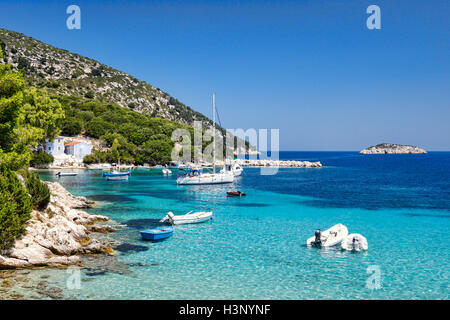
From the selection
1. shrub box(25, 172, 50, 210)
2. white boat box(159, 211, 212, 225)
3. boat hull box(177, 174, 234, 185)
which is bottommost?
white boat box(159, 211, 212, 225)

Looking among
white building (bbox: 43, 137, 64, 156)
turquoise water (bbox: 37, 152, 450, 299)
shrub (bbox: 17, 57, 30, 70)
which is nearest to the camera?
turquoise water (bbox: 37, 152, 450, 299)

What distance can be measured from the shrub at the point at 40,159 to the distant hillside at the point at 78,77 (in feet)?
156

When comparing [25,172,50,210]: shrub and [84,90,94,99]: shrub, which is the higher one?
[84,90,94,99]: shrub

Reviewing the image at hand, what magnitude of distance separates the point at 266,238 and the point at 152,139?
264 ft

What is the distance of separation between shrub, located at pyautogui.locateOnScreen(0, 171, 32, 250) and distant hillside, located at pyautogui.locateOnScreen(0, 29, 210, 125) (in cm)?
11403

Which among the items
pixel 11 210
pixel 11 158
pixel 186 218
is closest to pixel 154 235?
pixel 186 218

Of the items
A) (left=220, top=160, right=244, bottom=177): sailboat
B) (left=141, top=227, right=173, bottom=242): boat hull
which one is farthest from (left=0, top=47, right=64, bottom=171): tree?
(left=220, top=160, right=244, bottom=177): sailboat

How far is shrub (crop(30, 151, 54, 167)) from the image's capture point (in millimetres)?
78062

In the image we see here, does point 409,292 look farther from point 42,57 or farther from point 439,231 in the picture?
point 42,57

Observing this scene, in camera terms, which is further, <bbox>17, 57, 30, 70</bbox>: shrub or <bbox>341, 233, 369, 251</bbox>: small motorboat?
<bbox>17, 57, 30, 70</bbox>: shrub

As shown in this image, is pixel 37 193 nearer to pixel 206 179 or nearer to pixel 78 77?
pixel 206 179

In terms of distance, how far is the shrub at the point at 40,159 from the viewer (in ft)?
256

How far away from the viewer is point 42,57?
13662 cm

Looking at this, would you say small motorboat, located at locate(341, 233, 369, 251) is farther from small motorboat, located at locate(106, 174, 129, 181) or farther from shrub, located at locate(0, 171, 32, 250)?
small motorboat, located at locate(106, 174, 129, 181)
